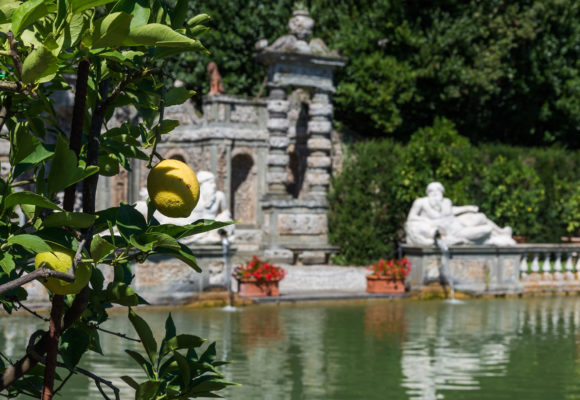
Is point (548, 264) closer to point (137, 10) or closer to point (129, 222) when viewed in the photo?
point (129, 222)

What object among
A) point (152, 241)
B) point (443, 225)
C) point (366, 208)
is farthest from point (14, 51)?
point (366, 208)

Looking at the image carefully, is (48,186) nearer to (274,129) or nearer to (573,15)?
(274,129)

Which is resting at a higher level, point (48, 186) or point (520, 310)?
point (48, 186)

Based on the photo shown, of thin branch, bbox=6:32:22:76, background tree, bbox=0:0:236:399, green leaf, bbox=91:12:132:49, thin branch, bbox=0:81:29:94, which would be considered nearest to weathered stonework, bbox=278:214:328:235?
background tree, bbox=0:0:236:399

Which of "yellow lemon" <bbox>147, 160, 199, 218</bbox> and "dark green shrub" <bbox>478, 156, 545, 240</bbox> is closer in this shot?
"yellow lemon" <bbox>147, 160, 199, 218</bbox>

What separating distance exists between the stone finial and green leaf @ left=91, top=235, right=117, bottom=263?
62.7 ft

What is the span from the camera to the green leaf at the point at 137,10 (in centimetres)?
186

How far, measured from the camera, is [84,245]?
2.01m

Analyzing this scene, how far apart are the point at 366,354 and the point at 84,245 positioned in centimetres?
797

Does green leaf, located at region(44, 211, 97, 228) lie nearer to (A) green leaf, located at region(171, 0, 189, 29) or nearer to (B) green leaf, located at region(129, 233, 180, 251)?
(B) green leaf, located at region(129, 233, 180, 251)

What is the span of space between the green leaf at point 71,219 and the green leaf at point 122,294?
0.42 m

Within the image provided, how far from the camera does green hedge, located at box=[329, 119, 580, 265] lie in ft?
67.8

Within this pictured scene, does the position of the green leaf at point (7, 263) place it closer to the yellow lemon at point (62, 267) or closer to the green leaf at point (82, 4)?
the yellow lemon at point (62, 267)

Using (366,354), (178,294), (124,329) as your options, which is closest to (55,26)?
(366,354)
